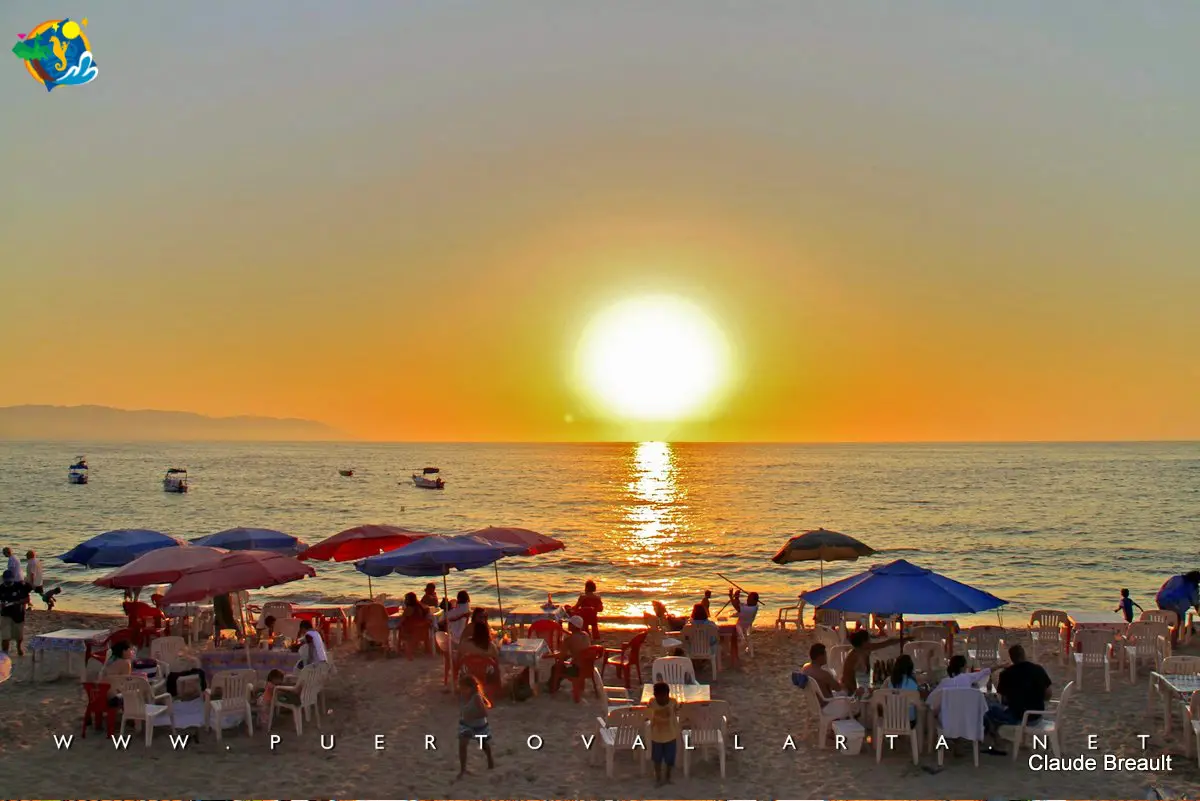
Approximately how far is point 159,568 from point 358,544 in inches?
123

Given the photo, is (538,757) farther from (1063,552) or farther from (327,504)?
(327,504)

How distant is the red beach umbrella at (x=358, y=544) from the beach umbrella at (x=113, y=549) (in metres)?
2.31

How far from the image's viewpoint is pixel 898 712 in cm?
1006

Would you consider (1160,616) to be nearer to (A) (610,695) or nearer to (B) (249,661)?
(A) (610,695)

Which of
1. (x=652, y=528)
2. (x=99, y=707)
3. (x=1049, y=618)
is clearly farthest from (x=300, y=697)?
(x=652, y=528)

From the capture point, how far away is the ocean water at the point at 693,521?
105 feet

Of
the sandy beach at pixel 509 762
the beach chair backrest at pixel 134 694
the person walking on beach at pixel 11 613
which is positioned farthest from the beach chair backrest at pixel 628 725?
the person walking on beach at pixel 11 613

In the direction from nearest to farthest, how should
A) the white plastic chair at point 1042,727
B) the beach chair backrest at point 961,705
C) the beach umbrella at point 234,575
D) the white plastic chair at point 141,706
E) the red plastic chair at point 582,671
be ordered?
the beach chair backrest at point 961,705, the white plastic chair at point 1042,727, the white plastic chair at point 141,706, the beach umbrella at point 234,575, the red plastic chair at point 582,671

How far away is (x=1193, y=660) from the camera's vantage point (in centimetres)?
1110

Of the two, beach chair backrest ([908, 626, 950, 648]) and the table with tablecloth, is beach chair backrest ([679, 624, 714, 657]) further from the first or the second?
the table with tablecloth

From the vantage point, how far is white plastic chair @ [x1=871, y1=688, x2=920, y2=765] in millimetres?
10023

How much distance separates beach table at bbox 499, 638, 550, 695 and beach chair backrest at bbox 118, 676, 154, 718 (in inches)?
180

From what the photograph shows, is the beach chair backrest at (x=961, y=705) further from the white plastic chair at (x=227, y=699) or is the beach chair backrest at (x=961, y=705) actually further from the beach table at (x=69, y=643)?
the beach table at (x=69, y=643)

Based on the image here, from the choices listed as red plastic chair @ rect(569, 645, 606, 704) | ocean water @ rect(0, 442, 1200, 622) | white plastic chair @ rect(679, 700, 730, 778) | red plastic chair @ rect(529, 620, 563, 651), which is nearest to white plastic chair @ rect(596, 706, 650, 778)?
white plastic chair @ rect(679, 700, 730, 778)
